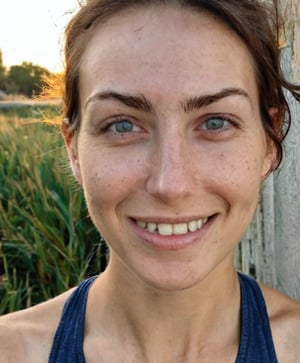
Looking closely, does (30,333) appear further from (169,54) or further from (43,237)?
(43,237)

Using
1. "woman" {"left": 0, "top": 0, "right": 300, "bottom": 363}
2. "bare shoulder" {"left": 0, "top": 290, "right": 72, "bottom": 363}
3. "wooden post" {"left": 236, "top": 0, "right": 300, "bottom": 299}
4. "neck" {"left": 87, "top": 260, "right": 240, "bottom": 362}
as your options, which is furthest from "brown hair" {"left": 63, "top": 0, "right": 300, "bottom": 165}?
"bare shoulder" {"left": 0, "top": 290, "right": 72, "bottom": 363}

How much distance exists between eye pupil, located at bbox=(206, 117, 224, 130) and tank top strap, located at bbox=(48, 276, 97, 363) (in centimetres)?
69

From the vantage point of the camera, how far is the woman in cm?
153

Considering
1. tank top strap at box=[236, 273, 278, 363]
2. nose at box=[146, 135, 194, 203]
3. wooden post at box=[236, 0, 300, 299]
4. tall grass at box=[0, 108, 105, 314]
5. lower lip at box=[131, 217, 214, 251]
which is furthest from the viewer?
tall grass at box=[0, 108, 105, 314]

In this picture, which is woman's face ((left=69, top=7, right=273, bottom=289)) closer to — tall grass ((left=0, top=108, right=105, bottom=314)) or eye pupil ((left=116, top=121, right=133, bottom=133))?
eye pupil ((left=116, top=121, right=133, bottom=133))

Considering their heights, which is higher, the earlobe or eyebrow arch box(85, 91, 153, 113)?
eyebrow arch box(85, 91, 153, 113)

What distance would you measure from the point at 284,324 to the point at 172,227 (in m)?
0.53

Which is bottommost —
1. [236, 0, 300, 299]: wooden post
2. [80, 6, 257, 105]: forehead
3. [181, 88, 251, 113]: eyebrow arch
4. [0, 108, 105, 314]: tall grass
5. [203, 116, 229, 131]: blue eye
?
[0, 108, 105, 314]: tall grass

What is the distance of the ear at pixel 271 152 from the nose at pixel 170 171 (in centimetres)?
37

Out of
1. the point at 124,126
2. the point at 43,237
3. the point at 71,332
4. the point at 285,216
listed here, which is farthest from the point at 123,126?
the point at 43,237

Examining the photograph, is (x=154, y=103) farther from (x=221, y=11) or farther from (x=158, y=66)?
(x=221, y=11)

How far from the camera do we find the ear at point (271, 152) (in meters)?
1.82

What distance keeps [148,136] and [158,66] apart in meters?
0.17

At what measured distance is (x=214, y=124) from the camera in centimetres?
158
